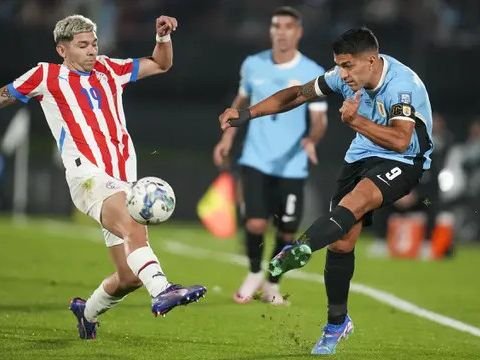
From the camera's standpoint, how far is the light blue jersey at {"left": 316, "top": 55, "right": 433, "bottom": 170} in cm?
815

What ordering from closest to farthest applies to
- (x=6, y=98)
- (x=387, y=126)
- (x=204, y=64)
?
(x=387, y=126) → (x=6, y=98) → (x=204, y=64)

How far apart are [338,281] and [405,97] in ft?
4.25

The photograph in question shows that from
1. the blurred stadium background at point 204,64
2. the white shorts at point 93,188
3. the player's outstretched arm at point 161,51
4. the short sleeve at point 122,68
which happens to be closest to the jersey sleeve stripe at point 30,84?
the short sleeve at point 122,68

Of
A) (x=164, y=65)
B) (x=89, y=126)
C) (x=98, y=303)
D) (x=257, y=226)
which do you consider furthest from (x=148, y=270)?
(x=257, y=226)

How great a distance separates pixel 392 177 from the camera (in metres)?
8.29

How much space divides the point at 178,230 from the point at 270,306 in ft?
34.4

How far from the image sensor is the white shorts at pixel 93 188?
27.8 feet

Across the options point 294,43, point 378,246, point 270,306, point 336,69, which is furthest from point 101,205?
point 378,246

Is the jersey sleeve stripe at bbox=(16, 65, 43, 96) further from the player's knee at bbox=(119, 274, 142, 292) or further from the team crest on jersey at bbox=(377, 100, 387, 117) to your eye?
the team crest on jersey at bbox=(377, 100, 387, 117)

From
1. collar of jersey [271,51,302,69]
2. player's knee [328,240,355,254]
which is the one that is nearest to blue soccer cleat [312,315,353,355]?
player's knee [328,240,355,254]

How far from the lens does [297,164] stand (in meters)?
12.2

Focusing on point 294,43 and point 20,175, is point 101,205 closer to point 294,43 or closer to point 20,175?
point 294,43

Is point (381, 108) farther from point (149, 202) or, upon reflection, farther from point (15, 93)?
point (15, 93)

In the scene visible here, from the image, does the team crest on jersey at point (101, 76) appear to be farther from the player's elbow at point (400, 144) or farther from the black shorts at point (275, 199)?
the black shorts at point (275, 199)
